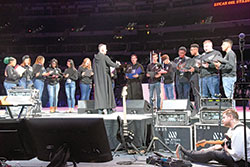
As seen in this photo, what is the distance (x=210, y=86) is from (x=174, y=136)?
1.41 metres

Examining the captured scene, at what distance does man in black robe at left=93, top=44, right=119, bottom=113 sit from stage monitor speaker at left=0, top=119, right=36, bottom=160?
4.36m

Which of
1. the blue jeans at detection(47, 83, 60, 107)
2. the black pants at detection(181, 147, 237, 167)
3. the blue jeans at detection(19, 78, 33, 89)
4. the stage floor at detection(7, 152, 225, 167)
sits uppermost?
the blue jeans at detection(19, 78, 33, 89)

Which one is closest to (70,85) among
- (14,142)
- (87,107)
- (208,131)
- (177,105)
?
(87,107)

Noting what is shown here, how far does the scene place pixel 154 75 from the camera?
834cm

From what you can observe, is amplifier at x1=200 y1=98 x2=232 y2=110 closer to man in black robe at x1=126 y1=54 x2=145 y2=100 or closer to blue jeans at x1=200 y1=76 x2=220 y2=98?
blue jeans at x1=200 y1=76 x2=220 y2=98

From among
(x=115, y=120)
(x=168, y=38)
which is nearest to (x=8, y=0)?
(x=168, y=38)

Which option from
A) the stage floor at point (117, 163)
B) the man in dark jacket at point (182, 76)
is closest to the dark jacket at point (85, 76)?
the man in dark jacket at point (182, 76)

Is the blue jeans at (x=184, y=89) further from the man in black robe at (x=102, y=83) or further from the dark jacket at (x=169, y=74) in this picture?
the man in black robe at (x=102, y=83)

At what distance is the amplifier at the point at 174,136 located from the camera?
5961 millimetres

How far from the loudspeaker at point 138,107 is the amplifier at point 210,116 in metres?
1.92

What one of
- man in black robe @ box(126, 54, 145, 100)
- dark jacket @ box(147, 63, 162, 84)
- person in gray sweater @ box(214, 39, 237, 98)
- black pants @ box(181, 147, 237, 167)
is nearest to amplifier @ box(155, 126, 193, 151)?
black pants @ box(181, 147, 237, 167)

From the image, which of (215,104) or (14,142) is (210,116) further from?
(14,142)

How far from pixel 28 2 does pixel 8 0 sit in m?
1.33

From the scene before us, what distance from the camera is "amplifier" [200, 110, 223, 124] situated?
19.1 ft
